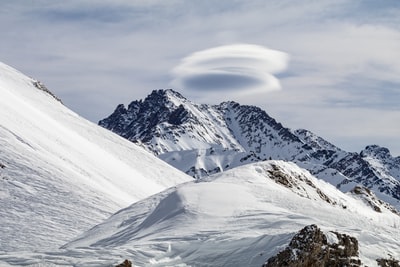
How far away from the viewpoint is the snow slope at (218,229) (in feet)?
55.5

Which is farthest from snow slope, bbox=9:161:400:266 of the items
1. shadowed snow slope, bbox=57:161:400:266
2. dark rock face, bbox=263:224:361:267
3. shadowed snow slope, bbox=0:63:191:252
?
shadowed snow slope, bbox=0:63:191:252

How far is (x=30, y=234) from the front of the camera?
1476 inches

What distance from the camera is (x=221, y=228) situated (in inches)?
802

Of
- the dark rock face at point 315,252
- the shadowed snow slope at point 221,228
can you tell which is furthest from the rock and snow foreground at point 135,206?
the dark rock face at point 315,252

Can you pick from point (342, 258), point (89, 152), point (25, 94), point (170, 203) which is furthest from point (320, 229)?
point (25, 94)

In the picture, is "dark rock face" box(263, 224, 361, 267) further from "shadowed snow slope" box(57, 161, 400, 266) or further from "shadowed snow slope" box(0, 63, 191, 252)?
"shadowed snow slope" box(0, 63, 191, 252)

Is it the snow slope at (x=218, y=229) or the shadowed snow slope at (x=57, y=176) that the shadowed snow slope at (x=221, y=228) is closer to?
the snow slope at (x=218, y=229)

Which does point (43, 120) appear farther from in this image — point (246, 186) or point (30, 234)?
point (246, 186)

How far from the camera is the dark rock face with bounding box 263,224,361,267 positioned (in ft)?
49.3

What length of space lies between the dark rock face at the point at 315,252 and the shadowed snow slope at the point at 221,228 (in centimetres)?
50

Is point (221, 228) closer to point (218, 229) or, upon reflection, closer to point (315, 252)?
point (218, 229)

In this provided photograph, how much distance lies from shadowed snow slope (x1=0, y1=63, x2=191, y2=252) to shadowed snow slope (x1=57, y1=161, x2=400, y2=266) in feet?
30.9

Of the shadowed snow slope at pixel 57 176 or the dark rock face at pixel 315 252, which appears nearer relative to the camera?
the dark rock face at pixel 315 252

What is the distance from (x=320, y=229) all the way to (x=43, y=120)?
176ft
